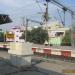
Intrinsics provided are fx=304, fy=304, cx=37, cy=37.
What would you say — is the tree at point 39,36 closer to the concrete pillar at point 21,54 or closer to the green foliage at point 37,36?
the green foliage at point 37,36

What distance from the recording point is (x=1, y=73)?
13.0 m

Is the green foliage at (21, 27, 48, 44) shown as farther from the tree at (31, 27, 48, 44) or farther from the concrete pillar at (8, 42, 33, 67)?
the concrete pillar at (8, 42, 33, 67)

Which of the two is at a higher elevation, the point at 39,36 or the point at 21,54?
the point at 39,36

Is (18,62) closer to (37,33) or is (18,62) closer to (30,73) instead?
(30,73)

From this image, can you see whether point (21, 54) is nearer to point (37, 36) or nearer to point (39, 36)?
point (37, 36)

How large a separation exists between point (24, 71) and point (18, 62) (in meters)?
1.34

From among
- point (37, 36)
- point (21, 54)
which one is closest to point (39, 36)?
point (37, 36)

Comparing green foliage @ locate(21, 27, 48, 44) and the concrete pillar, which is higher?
green foliage @ locate(21, 27, 48, 44)

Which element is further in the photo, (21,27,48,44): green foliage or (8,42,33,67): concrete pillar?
(21,27,48,44): green foliage

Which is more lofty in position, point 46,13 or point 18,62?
point 46,13

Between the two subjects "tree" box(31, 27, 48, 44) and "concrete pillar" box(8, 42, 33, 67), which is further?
"tree" box(31, 27, 48, 44)

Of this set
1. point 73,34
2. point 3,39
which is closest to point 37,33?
point 3,39

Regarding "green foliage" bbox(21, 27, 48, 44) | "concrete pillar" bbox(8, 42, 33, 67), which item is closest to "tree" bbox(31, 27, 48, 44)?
"green foliage" bbox(21, 27, 48, 44)

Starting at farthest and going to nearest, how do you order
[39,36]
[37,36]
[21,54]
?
[39,36], [37,36], [21,54]
